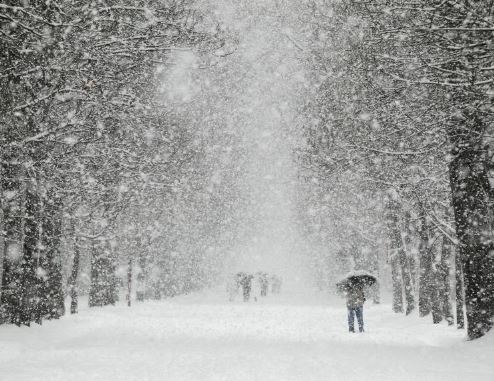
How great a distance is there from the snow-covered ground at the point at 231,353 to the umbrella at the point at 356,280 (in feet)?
4.50

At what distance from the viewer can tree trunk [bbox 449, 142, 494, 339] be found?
35.9ft

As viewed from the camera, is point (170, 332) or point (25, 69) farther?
point (170, 332)

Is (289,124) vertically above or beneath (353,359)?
above

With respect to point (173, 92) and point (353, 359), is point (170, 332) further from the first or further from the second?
point (173, 92)

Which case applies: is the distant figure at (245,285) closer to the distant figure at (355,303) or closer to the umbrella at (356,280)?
the umbrella at (356,280)

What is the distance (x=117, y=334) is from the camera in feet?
46.1

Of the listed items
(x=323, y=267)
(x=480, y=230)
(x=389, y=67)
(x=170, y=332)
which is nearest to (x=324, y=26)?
(x=389, y=67)

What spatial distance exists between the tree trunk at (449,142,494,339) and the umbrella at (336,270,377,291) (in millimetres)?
5779

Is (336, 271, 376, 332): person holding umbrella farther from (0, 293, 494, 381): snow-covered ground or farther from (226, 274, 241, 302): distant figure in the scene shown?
(226, 274, 241, 302): distant figure

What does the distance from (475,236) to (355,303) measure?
6008 mm

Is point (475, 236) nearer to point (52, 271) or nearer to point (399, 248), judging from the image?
point (399, 248)

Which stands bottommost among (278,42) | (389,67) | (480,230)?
(480,230)

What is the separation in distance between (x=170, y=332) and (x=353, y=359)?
254 inches

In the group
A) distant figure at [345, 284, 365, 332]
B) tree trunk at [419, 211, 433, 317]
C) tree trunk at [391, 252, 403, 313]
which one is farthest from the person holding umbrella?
tree trunk at [391, 252, 403, 313]
